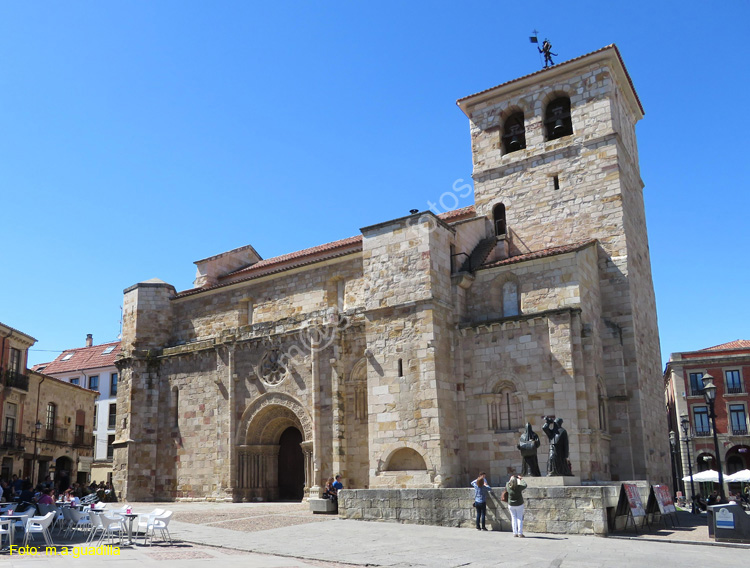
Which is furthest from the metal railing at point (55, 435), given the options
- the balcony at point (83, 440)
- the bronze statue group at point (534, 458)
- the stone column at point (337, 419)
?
the bronze statue group at point (534, 458)

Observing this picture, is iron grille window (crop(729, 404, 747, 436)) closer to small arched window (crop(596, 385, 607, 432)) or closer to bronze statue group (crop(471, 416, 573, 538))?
small arched window (crop(596, 385, 607, 432))

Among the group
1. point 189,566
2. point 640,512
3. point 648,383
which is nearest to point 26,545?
point 189,566

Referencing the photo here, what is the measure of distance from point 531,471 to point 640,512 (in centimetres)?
243

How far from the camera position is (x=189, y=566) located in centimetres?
981

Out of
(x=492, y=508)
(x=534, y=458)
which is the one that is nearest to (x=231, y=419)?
(x=492, y=508)

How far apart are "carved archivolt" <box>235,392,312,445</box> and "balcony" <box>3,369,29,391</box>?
11.3 m

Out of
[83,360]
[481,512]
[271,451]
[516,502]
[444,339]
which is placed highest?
[83,360]

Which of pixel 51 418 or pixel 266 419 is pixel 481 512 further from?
pixel 51 418

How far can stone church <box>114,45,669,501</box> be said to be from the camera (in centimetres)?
1898

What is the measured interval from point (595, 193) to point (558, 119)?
3.20 m

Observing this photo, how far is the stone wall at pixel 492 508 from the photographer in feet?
45.7

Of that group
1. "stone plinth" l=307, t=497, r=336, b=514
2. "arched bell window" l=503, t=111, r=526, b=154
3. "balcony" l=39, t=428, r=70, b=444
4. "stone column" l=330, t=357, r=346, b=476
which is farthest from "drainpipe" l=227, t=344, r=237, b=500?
"balcony" l=39, t=428, r=70, b=444

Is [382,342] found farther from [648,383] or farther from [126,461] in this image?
[126,461]

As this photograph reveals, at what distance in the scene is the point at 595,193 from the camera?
71.2 feet
